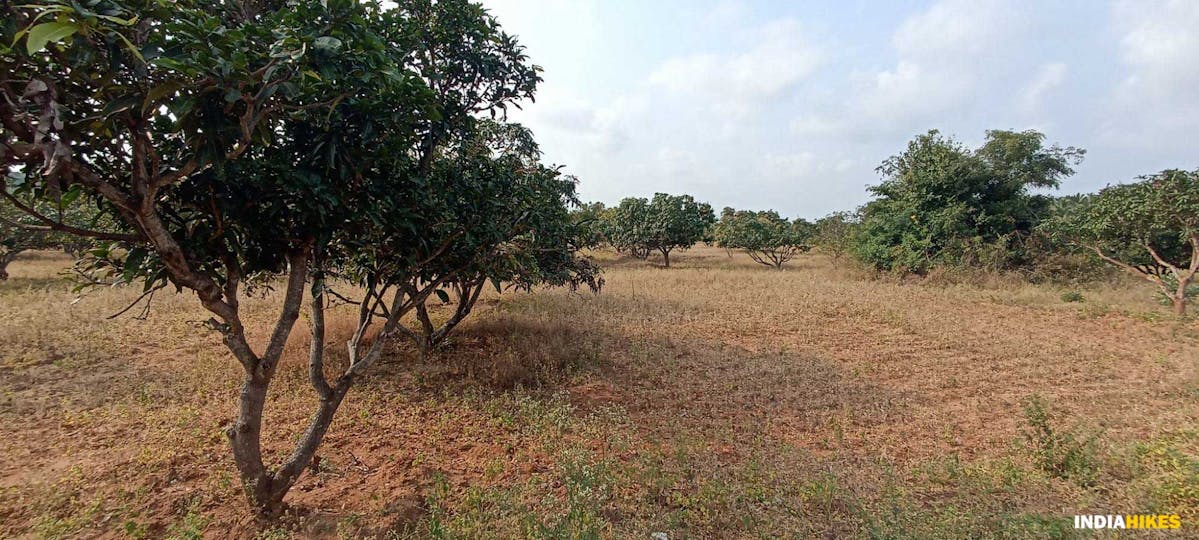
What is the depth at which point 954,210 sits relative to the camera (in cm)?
1515

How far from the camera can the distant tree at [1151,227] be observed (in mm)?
9812

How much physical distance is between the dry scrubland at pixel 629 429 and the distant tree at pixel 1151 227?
2.41m

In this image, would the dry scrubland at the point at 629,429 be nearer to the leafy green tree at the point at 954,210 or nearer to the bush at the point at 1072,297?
the bush at the point at 1072,297

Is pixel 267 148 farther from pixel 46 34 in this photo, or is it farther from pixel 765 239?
pixel 765 239

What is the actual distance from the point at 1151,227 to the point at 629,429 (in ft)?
46.1

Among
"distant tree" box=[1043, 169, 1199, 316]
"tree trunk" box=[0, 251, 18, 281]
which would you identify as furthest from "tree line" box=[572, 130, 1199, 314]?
"tree trunk" box=[0, 251, 18, 281]

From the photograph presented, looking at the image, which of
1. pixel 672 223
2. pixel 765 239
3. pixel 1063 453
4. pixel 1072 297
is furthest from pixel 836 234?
pixel 1063 453

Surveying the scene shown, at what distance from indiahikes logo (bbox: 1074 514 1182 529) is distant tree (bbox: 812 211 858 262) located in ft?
57.1

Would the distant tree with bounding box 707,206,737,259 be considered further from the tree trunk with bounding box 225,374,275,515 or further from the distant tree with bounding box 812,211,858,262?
the tree trunk with bounding box 225,374,275,515

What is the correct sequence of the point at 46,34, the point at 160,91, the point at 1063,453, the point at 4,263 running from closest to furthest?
the point at 46,34 < the point at 160,91 < the point at 1063,453 < the point at 4,263

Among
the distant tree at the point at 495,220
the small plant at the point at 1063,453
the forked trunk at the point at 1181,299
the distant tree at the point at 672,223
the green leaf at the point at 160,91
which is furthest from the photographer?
the distant tree at the point at 672,223

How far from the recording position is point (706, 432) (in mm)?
4711

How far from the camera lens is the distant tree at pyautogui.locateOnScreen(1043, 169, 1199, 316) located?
32.2 feet

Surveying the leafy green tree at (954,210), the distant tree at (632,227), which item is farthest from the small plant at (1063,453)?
the distant tree at (632,227)
